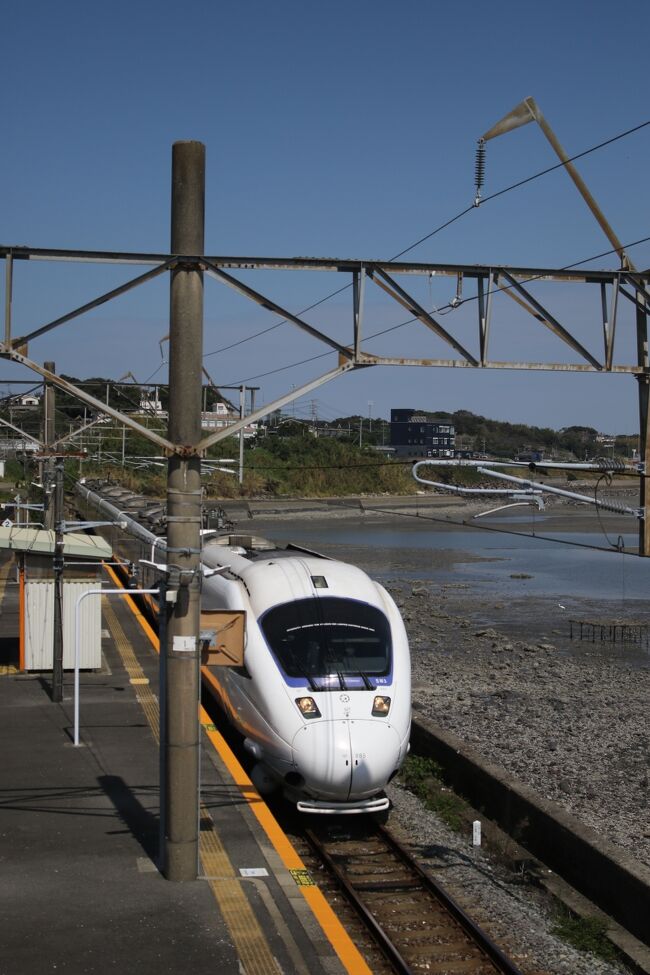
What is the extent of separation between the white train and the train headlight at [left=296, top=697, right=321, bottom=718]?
0.04 ft

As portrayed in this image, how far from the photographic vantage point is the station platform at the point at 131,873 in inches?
301

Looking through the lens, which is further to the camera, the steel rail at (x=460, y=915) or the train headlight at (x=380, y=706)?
the train headlight at (x=380, y=706)

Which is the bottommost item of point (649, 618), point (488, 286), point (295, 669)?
point (649, 618)

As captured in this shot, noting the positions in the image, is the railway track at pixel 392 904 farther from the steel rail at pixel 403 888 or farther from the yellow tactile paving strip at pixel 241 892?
the yellow tactile paving strip at pixel 241 892

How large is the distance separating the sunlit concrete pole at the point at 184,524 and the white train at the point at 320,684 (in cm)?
243

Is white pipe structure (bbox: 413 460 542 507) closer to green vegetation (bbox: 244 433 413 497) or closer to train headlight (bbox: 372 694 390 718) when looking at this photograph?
train headlight (bbox: 372 694 390 718)

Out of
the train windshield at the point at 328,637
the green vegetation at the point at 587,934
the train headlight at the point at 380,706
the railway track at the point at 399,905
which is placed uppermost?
the train windshield at the point at 328,637

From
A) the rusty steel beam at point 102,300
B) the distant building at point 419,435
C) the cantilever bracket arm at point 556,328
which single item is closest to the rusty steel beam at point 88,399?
the rusty steel beam at point 102,300

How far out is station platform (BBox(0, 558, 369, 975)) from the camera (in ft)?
25.1

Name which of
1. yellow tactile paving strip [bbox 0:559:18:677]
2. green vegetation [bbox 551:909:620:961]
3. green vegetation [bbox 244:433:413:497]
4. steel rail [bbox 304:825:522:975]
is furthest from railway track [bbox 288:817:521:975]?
green vegetation [bbox 244:433:413:497]

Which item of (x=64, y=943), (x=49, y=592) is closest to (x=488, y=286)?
(x=64, y=943)

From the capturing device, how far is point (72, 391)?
8812 mm

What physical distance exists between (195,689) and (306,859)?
3.53m

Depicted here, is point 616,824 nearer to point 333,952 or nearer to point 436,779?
point 436,779
